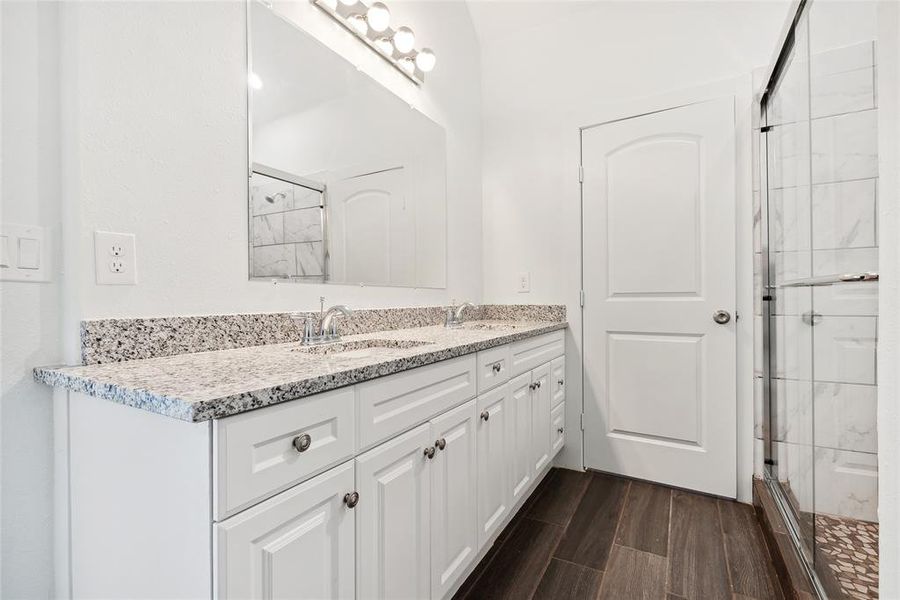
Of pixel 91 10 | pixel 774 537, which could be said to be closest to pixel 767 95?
pixel 774 537

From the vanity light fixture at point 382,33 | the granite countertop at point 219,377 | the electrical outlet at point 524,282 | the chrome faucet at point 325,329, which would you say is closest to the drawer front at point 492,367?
the granite countertop at point 219,377

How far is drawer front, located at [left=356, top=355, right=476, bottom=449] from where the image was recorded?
0.91m

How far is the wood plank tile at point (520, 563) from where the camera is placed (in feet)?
4.59

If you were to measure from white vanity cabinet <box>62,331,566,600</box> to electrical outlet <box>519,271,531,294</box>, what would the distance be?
1262 millimetres

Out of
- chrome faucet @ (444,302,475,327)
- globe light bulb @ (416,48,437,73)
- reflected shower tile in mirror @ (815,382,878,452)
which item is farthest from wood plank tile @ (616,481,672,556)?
globe light bulb @ (416,48,437,73)

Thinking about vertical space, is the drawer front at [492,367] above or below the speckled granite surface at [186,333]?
below

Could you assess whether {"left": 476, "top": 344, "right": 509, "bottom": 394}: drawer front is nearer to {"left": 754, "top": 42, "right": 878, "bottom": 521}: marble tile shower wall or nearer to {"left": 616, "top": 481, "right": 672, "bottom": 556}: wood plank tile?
{"left": 616, "top": 481, "right": 672, "bottom": 556}: wood plank tile

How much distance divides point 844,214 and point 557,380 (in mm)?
1324

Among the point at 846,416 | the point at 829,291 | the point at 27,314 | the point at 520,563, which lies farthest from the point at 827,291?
the point at 27,314

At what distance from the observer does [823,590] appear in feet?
3.99

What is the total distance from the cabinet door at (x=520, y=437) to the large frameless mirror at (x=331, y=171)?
2.32ft

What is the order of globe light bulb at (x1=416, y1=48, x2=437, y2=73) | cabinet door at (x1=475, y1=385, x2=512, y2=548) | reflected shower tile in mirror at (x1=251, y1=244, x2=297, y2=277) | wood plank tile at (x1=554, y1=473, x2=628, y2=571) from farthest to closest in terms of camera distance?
globe light bulb at (x1=416, y1=48, x2=437, y2=73) < wood plank tile at (x1=554, y1=473, x2=628, y2=571) < cabinet door at (x1=475, y1=385, x2=512, y2=548) < reflected shower tile in mirror at (x1=251, y1=244, x2=297, y2=277)

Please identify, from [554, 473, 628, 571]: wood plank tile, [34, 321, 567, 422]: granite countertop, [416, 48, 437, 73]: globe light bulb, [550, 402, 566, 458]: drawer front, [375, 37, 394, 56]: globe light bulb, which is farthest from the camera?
[550, 402, 566, 458]: drawer front

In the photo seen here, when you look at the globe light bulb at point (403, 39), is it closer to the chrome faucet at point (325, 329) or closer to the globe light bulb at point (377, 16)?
the globe light bulb at point (377, 16)
